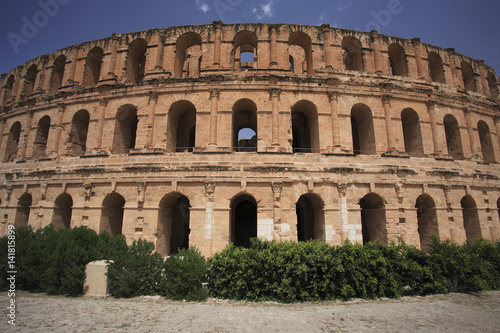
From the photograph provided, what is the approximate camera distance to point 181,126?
53.7 ft

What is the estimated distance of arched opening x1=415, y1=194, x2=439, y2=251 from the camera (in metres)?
13.4

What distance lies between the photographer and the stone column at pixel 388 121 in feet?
44.8

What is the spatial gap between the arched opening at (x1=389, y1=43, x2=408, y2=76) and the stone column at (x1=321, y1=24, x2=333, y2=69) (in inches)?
188

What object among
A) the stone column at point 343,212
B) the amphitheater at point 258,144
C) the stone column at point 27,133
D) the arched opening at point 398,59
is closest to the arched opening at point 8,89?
the amphitheater at point 258,144

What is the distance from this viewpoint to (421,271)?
7516 mm

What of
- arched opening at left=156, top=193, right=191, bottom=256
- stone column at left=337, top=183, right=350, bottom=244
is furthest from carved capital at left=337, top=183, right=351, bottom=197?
arched opening at left=156, top=193, right=191, bottom=256

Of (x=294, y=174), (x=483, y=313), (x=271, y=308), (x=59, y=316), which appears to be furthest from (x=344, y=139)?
(x=59, y=316)

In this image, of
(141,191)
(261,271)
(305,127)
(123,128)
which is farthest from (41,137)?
(305,127)

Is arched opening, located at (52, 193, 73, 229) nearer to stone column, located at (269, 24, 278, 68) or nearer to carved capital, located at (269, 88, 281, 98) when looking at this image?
carved capital, located at (269, 88, 281, 98)

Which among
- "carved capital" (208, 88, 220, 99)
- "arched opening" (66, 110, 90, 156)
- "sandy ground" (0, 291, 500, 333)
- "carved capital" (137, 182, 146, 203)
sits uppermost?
"carved capital" (208, 88, 220, 99)

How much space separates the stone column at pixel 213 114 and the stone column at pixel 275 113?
307 cm

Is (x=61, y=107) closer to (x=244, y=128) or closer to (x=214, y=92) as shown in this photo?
(x=214, y=92)

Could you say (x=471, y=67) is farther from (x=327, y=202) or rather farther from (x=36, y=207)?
(x=36, y=207)

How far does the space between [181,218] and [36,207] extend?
8.43 metres
